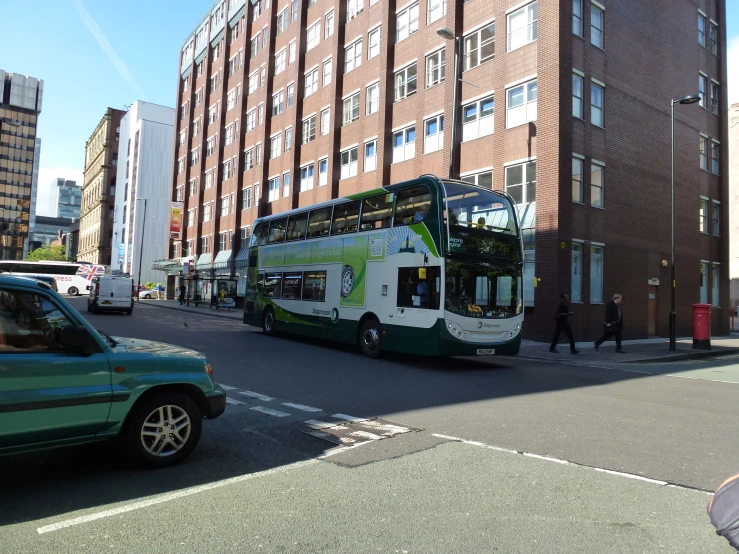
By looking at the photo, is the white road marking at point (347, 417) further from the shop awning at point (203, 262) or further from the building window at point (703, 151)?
the shop awning at point (203, 262)

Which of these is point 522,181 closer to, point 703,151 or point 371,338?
point 371,338

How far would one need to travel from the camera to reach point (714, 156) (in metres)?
29.1

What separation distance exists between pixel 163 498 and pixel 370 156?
89.8ft

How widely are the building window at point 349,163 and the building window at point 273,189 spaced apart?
8.35 m

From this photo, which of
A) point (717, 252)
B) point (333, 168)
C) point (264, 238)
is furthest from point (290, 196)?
point (717, 252)

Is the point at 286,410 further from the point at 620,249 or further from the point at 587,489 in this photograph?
the point at 620,249

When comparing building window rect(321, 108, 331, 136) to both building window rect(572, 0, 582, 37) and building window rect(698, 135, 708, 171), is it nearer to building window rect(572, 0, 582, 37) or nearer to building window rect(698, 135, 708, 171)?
building window rect(572, 0, 582, 37)

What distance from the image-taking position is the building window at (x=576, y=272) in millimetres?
21031

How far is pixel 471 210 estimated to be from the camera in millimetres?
12570

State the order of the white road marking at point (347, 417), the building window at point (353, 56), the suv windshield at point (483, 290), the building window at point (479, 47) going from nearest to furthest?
the white road marking at point (347, 417)
the suv windshield at point (483, 290)
the building window at point (479, 47)
the building window at point (353, 56)

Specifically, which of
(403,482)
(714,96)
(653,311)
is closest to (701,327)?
(653,311)

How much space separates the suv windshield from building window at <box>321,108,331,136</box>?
23.7 meters

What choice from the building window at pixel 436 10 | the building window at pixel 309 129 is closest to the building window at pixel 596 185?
the building window at pixel 436 10

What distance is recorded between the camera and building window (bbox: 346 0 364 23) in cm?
3253
